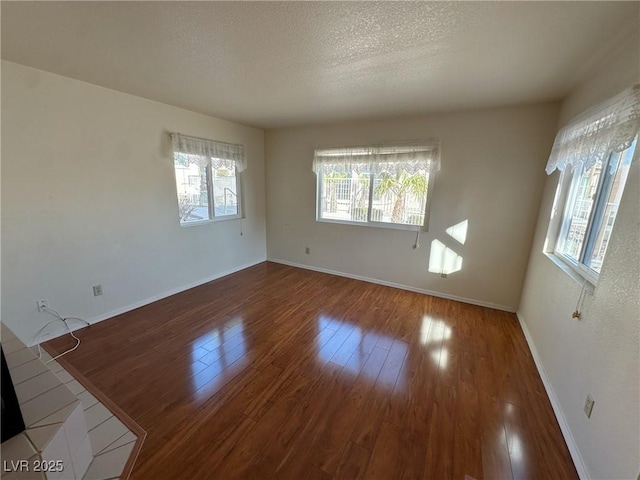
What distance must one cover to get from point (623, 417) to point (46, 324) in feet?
12.9

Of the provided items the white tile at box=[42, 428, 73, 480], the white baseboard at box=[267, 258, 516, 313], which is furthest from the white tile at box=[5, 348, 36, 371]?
the white baseboard at box=[267, 258, 516, 313]

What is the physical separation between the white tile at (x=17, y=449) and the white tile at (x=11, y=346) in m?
0.82

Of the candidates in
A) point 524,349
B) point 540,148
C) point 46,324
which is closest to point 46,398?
point 46,324

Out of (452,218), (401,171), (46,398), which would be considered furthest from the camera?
(401,171)

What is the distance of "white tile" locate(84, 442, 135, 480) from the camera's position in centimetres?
127

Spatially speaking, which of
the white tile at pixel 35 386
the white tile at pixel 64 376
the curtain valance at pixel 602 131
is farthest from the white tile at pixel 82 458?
the curtain valance at pixel 602 131

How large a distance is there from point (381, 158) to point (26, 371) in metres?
3.67

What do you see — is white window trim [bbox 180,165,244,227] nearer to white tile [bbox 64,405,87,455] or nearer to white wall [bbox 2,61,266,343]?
white wall [bbox 2,61,266,343]

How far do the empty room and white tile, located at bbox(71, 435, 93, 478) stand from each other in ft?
0.07

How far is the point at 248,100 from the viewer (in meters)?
2.70

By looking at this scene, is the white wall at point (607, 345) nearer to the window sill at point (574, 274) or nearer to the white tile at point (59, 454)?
the window sill at point (574, 274)

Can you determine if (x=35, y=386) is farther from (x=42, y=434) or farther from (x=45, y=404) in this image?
(x=42, y=434)

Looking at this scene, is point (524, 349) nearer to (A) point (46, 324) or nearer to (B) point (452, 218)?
(B) point (452, 218)

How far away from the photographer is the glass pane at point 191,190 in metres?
3.21
